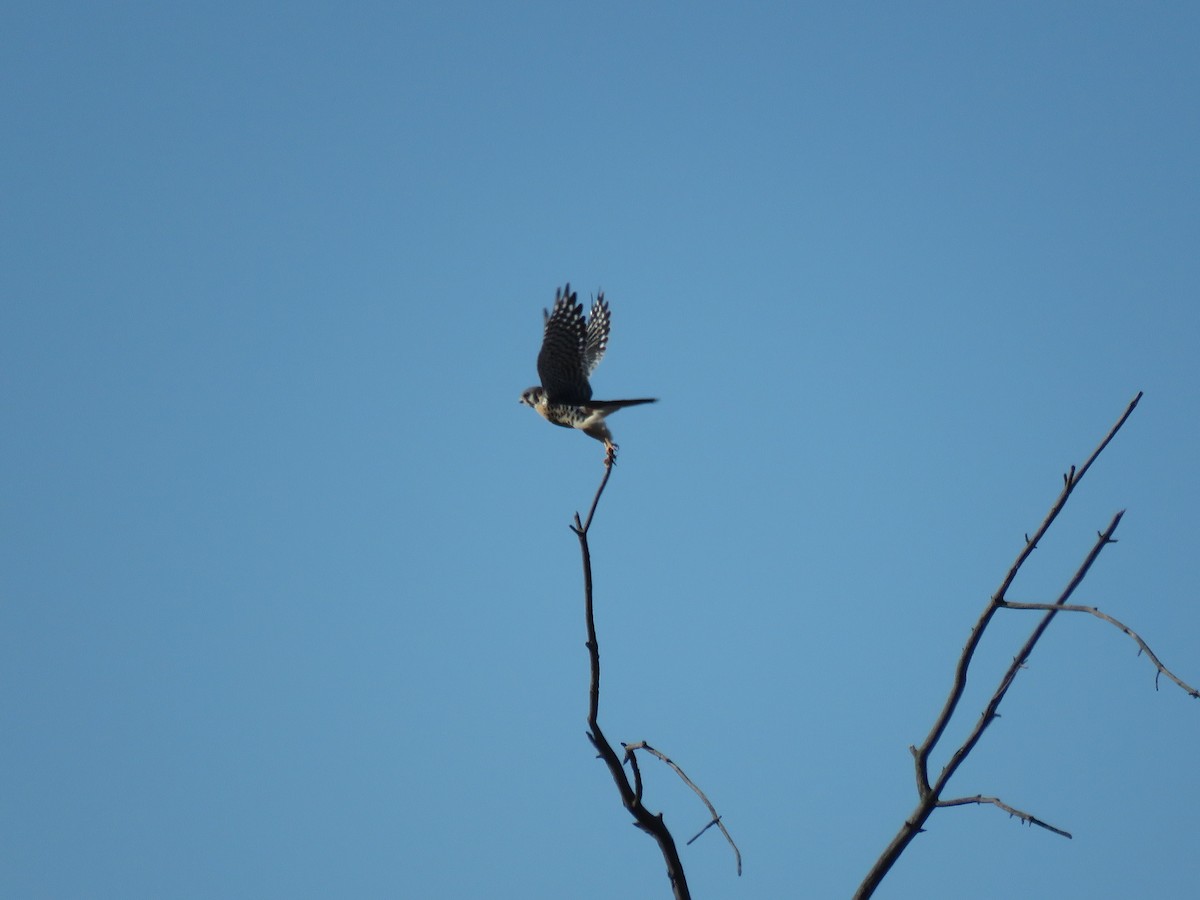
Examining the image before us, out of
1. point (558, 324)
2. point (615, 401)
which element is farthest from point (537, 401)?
point (615, 401)

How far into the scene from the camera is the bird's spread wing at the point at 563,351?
33.9 feet

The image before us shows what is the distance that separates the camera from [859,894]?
3.62 m

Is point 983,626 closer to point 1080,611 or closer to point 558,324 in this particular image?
point 1080,611

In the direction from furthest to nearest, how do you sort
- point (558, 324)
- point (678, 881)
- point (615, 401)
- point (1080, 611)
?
point (558, 324) < point (615, 401) < point (678, 881) < point (1080, 611)

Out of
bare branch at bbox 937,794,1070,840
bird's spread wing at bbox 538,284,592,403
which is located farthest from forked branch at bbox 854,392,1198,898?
bird's spread wing at bbox 538,284,592,403

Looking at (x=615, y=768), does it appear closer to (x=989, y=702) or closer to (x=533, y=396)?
(x=989, y=702)

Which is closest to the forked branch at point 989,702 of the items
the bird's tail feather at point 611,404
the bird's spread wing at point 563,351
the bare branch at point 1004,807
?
the bare branch at point 1004,807

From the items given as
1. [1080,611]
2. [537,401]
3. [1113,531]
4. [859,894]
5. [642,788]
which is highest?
[537,401]

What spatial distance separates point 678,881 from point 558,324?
7045 millimetres

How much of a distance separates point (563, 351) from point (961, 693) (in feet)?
23.0

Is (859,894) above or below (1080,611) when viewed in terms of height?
below

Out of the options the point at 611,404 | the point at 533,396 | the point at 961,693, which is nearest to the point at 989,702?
the point at 961,693

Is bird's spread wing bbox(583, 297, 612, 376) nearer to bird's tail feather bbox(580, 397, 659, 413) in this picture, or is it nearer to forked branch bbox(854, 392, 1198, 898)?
bird's tail feather bbox(580, 397, 659, 413)

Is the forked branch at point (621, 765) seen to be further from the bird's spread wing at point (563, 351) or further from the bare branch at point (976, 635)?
the bird's spread wing at point (563, 351)
